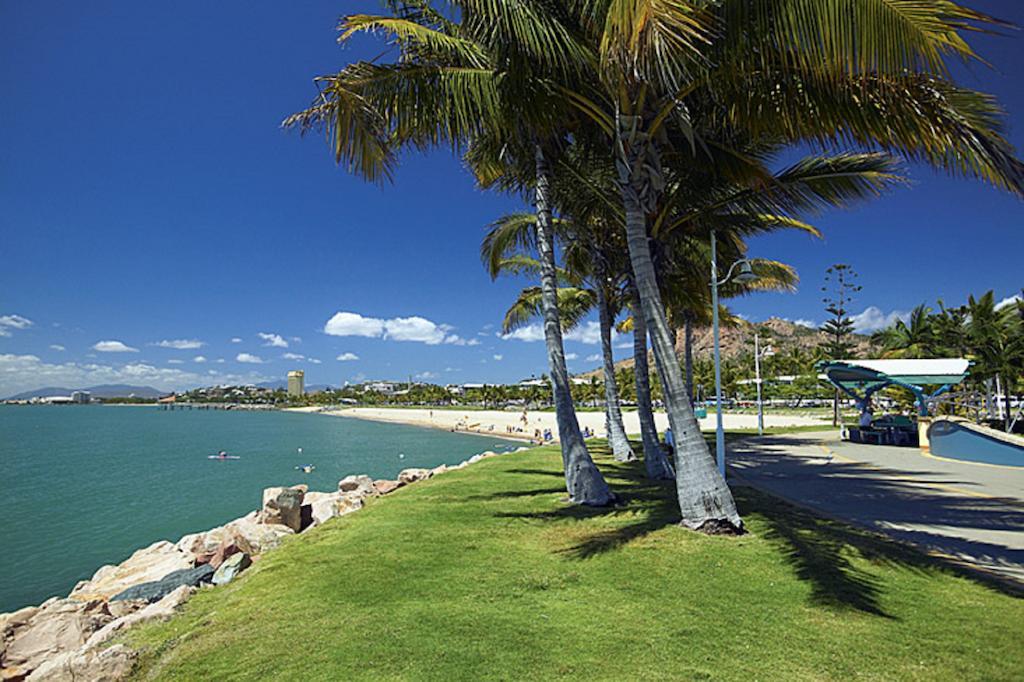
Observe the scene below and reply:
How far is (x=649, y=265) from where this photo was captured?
289 inches

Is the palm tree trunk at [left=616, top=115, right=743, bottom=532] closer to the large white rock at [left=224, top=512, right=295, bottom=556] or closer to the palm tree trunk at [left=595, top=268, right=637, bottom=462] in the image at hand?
the large white rock at [left=224, top=512, right=295, bottom=556]

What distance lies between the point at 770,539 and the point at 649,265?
3.70 m

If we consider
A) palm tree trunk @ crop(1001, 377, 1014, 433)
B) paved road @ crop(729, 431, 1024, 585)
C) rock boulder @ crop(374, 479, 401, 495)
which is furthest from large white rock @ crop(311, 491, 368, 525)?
palm tree trunk @ crop(1001, 377, 1014, 433)

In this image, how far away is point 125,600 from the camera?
6.83m

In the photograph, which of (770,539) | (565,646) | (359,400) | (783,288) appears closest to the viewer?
(565,646)

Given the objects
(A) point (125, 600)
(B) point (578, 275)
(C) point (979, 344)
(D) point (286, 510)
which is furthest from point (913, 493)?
(C) point (979, 344)

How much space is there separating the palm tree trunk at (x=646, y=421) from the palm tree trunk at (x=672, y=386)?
3.66 m

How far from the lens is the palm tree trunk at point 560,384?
28.1ft

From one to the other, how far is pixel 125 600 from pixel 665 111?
30.5ft

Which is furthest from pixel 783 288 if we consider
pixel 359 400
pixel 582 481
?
pixel 359 400

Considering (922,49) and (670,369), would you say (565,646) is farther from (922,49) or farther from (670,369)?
(922,49)

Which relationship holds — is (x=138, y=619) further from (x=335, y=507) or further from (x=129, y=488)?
(x=129, y=488)

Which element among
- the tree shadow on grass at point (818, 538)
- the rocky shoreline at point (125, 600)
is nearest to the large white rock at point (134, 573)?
the rocky shoreline at point (125, 600)

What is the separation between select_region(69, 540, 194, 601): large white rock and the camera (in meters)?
8.52
